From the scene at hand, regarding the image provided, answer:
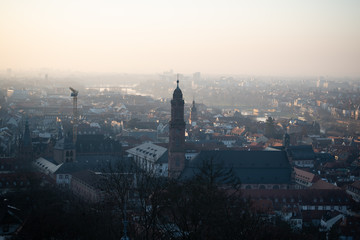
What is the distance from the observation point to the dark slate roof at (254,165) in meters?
36.2

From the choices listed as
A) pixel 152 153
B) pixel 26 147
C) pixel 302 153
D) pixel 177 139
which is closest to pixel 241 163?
pixel 177 139

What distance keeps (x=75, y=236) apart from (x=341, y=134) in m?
60.8

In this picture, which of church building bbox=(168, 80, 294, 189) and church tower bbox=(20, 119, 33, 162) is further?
church tower bbox=(20, 119, 33, 162)

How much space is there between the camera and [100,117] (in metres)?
97.2

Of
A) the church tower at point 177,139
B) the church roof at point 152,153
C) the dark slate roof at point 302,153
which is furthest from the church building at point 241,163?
the dark slate roof at point 302,153

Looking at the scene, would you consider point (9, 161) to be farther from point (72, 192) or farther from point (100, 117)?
point (100, 117)

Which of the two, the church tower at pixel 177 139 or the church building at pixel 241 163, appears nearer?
the church building at pixel 241 163

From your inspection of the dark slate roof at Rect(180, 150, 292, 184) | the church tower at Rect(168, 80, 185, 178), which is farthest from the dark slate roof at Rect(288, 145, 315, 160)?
the church tower at Rect(168, 80, 185, 178)

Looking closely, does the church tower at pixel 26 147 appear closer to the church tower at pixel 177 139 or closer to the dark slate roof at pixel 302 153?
the church tower at pixel 177 139

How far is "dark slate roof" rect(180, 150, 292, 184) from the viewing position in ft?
119

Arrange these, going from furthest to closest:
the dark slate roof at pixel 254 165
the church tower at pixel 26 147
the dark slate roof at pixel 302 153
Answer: the dark slate roof at pixel 302 153
the church tower at pixel 26 147
the dark slate roof at pixel 254 165

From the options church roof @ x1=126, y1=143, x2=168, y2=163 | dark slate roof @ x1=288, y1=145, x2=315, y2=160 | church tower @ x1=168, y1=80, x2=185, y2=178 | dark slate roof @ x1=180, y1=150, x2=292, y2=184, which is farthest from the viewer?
dark slate roof @ x1=288, y1=145, x2=315, y2=160

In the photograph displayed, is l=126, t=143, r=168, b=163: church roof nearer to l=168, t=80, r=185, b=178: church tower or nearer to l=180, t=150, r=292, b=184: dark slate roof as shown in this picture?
l=168, t=80, r=185, b=178: church tower

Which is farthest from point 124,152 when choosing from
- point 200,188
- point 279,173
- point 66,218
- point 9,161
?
point 200,188
